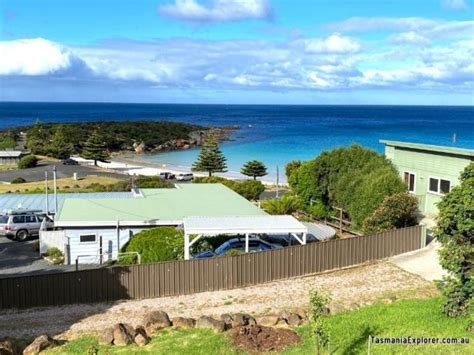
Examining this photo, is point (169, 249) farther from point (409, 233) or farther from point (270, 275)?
point (409, 233)

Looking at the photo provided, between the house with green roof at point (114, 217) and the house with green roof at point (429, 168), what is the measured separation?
9.05 m

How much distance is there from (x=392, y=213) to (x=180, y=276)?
36.6ft

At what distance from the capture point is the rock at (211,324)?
14141mm

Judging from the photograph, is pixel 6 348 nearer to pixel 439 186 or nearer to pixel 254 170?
pixel 439 186

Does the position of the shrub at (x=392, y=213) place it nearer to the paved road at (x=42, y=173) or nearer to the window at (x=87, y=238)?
the window at (x=87, y=238)

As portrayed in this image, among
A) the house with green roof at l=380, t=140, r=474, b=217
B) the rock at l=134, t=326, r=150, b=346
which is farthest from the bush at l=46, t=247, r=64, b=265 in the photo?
the house with green roof at l=380, t=140, r=474, b=217

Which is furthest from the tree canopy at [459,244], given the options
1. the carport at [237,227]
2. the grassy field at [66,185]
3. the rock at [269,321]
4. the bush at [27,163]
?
the bush at [27,163]

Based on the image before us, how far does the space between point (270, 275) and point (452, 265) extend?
22.4 ft

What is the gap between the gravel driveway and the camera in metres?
15.5

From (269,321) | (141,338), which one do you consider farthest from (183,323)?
(269,321)

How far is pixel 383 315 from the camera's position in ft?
49.6

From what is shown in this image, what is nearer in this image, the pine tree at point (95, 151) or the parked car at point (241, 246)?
the parked car at point (241, 246)

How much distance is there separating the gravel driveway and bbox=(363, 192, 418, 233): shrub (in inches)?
194

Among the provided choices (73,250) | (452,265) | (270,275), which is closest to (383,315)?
(452,265)
